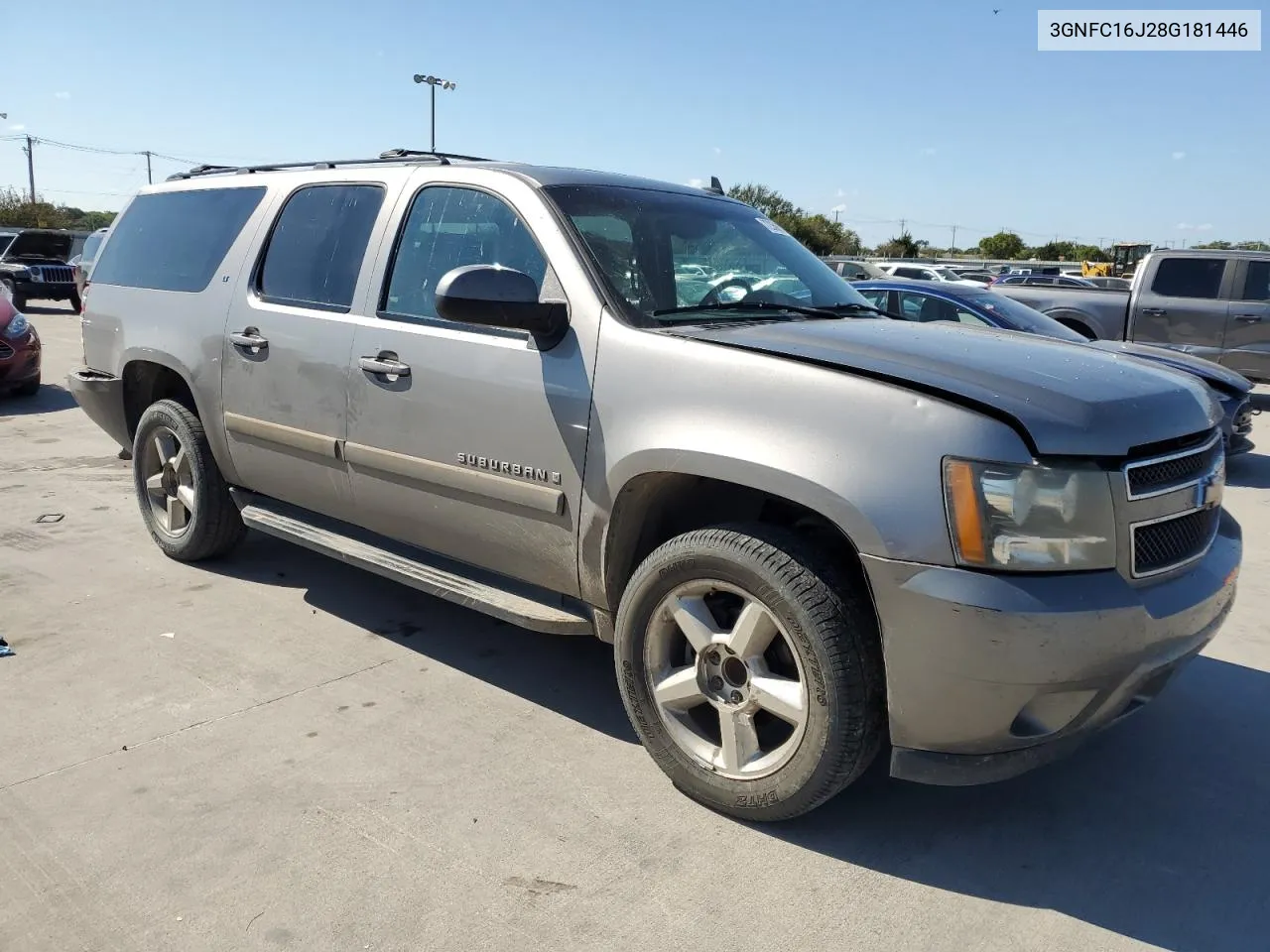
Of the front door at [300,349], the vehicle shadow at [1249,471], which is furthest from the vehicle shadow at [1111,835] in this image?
Result: the vehicle shadow at [1249,471]

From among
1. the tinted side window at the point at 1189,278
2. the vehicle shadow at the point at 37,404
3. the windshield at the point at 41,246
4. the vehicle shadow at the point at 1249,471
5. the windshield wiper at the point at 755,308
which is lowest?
the vehicle shadow at the point at 1249,471

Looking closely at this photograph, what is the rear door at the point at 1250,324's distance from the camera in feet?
36.4

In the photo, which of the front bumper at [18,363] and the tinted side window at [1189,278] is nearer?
the front bumper at [18,363]

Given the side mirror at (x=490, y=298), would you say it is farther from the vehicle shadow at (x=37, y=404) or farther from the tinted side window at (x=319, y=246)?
the vehicle shadow at (x=37, y=404)

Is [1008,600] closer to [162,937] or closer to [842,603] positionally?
[842,603]

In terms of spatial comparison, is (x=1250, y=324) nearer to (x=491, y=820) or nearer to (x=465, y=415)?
(x=465, y=415)

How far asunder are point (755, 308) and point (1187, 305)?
9.94 m

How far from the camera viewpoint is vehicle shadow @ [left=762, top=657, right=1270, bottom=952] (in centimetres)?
262

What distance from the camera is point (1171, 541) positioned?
107 inches

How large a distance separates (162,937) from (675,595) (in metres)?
1.57

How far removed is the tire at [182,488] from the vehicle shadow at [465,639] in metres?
0.20

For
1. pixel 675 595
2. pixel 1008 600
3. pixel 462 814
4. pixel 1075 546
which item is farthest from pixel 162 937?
pixel 1075 546

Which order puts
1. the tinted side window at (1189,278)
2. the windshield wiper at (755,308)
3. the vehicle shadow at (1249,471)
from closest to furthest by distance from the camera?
the windshield wiper at (755,308), the vehicle shadow at (1249,471), the tinted side window at (1189,278)

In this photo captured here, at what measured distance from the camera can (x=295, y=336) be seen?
4.16 meters
